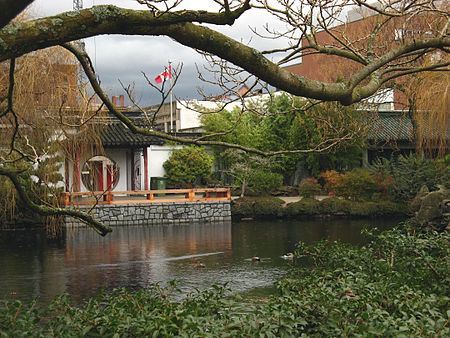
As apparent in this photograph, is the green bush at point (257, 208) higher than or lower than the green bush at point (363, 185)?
lower

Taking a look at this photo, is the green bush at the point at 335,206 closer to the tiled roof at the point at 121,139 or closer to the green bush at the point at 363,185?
the green bush at the point at 363,185

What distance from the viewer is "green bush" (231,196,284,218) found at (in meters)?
21.5

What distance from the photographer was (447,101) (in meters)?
16.9

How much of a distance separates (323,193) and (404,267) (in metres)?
19.3

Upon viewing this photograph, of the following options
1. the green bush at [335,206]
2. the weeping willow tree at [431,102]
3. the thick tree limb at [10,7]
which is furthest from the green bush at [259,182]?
the thick tree limb at [10,7]

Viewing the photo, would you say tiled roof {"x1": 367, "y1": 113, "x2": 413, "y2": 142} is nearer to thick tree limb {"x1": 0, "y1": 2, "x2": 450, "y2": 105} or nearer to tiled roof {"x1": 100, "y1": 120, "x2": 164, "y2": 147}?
tiled roof {"x1": 100, "y1": 120, "x2": 164, "y2": 147}

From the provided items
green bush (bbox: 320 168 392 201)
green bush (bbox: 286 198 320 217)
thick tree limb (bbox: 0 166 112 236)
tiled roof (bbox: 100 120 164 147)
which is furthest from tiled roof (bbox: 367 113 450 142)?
thick tree limb (bbox: 0 166 112 236)

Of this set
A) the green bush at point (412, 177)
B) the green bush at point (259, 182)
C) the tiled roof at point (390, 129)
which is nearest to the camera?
the green bush at point (412, 177)

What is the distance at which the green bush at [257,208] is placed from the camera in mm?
21531

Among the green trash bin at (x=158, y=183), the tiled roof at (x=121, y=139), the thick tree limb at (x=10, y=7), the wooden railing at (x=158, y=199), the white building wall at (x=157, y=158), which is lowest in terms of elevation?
the wooden railing at (x=158, y=199)

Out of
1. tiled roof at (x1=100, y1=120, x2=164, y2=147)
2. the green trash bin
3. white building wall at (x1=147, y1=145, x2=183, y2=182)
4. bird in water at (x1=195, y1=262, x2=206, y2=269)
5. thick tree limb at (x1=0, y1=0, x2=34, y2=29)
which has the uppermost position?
tiled roof at (x1=100, y1=120, x2=164, y2=147)

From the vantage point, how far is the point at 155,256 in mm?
12992

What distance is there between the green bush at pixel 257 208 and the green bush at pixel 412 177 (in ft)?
15.2

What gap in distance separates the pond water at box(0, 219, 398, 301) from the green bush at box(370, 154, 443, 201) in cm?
240
